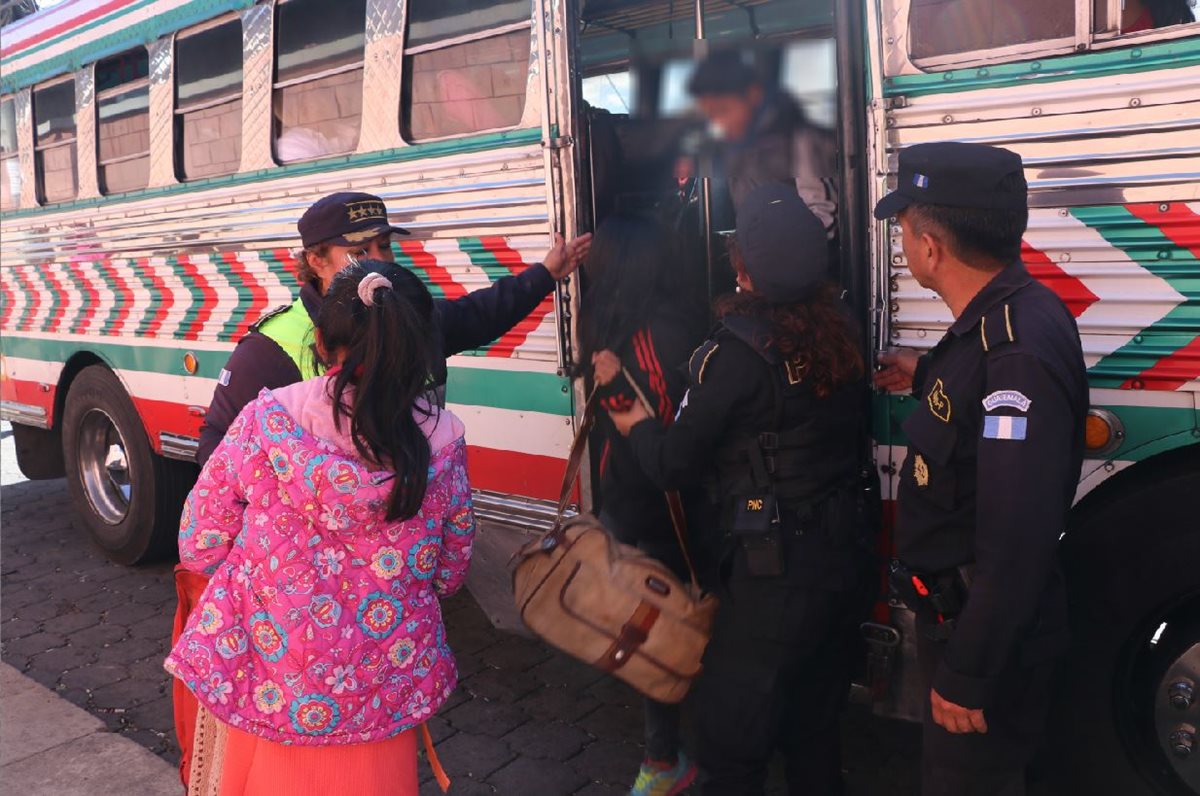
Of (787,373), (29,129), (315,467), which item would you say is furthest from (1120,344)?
(29,129)

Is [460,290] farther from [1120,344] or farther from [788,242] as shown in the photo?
[1120,344]

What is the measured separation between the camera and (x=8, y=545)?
6277 millimetres

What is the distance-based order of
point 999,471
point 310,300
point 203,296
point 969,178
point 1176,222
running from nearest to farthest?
point 999,471 < point 969,178 < point 1176,222 < point 310,300 < point 203,296

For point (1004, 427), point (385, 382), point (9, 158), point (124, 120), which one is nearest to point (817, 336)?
point (1004, 427)

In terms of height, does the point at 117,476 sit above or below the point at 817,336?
below

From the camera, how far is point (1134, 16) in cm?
245

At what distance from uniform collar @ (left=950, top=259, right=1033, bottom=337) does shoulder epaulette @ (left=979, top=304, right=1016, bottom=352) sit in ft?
0.05

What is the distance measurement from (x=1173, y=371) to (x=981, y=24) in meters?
0.92

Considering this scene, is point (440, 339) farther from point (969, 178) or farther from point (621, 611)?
point (969, 178)

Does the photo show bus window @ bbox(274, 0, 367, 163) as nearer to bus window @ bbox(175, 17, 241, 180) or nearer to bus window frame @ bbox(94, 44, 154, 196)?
bus window @ bbox(175, 17, 241, 180)

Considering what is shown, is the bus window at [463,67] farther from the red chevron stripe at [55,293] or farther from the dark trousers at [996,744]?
the red chevron stripe at [55,293]

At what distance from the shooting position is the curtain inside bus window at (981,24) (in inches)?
98.7

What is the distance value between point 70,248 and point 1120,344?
533cm

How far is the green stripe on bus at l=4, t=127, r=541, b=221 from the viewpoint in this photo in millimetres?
3559
